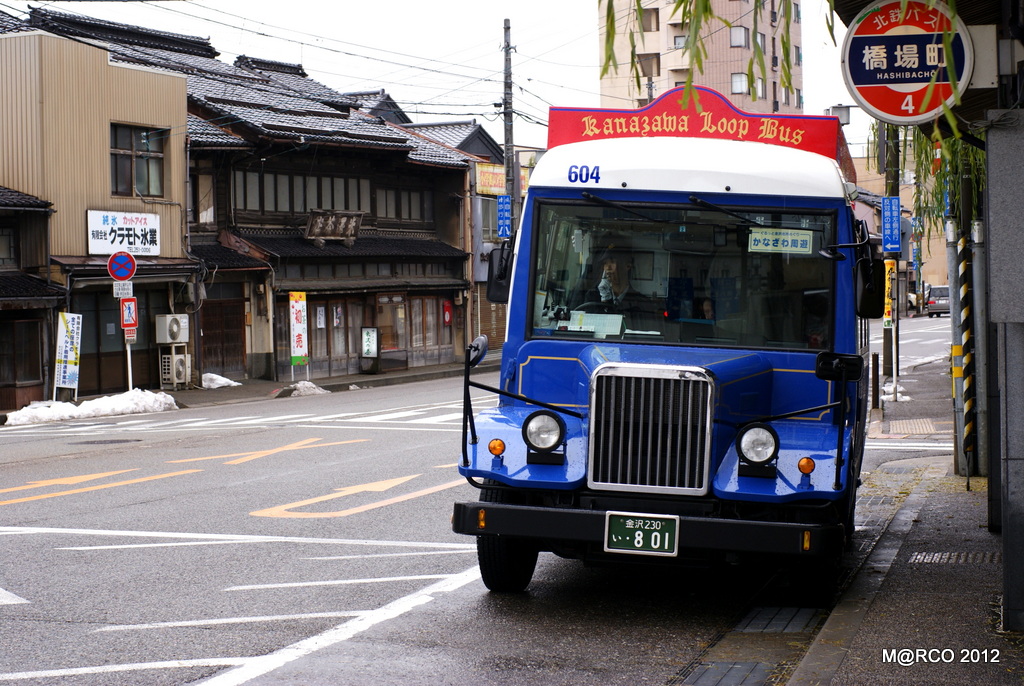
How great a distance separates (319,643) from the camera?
6.23 metres

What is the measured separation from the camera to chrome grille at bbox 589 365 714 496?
21.3 feet

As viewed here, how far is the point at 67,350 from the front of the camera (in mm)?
25703

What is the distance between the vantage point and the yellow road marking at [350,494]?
10.8m

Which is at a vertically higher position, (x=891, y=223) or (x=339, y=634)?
(x=891, y=223)

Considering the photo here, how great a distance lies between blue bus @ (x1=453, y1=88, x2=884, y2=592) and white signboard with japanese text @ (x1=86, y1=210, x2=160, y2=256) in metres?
21.9

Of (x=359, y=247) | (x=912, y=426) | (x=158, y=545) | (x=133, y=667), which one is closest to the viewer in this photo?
(x=133, y=667)

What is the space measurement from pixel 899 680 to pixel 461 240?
38.0 m

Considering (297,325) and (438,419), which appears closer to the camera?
(438,419)

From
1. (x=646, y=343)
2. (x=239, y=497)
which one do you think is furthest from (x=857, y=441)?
(x=239, y=497)

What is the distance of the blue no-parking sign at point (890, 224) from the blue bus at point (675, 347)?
516 inches

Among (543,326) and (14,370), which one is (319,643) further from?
(14,370)

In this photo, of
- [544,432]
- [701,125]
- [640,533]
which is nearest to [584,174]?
[701,125]

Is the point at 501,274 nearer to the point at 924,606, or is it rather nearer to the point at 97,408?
the point at 924,606

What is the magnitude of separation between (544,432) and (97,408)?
20530 millimetres
